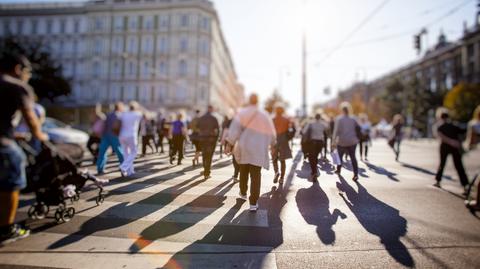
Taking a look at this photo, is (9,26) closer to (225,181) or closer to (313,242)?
(225,181)

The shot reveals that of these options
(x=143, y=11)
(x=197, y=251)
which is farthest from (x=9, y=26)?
(x=197, y=251)

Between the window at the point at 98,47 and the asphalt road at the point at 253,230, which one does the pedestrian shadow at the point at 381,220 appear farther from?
the window at the point at 98,47

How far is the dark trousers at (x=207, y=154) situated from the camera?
26.1 ft

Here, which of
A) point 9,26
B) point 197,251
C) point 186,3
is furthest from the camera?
point 9,26

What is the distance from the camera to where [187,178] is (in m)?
8.00

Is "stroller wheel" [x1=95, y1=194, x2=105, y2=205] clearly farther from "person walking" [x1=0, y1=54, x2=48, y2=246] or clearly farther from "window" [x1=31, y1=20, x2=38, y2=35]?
"window" [x1=31, y1=20, x2=38, y2=35]

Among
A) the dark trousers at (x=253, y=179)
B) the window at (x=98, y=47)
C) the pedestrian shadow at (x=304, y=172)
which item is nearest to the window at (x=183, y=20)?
the window at (x=98, y=47)

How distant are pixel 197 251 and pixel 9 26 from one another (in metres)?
68.7

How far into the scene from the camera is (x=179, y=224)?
4574 mm

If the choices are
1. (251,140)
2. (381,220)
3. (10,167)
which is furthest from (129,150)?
(381,220)

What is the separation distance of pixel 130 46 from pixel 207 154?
5208 centimetres

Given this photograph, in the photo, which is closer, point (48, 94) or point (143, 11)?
point (48, 94)

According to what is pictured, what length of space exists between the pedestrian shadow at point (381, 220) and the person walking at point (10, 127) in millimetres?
4148

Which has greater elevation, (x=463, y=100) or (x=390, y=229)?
(x=463, y=100)
